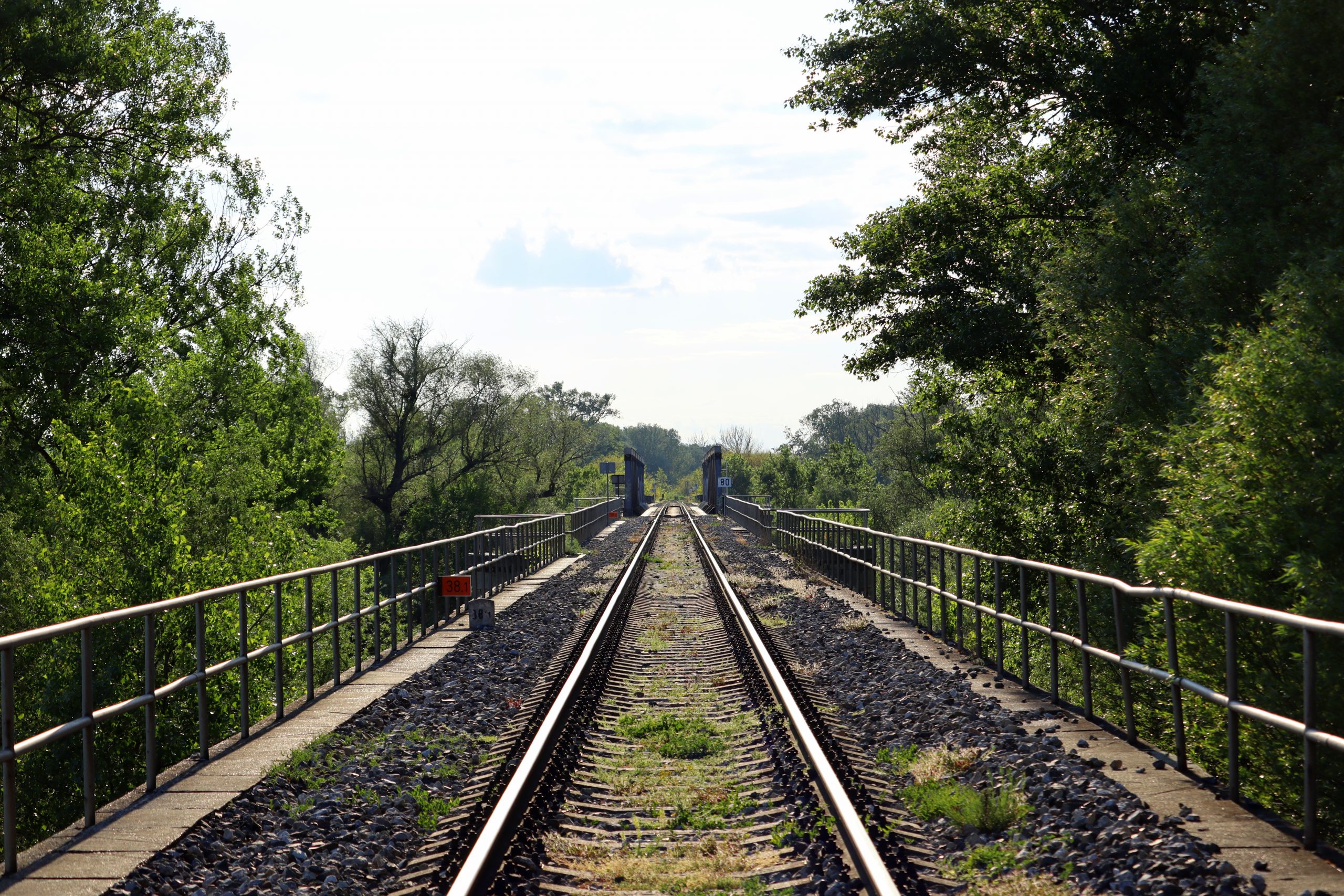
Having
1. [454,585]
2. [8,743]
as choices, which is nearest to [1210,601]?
[8,743]

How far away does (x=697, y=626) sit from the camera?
13844 millimetres

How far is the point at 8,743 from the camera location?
4820mm

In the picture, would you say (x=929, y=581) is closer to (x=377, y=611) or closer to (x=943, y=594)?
(x=943, y=594)

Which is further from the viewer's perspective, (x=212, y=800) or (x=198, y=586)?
(x=198, y=586)

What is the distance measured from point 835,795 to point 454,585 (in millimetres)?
9042

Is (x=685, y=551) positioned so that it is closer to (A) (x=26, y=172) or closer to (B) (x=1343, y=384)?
(A) (x=26, y=172)

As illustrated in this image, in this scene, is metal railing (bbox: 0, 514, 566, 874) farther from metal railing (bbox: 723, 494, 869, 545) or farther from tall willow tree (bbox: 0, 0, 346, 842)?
metal railing (bbox: 723, 494, 869, 545)

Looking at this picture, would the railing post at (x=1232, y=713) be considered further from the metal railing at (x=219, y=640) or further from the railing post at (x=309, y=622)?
the railing post at (x=309, y=622)

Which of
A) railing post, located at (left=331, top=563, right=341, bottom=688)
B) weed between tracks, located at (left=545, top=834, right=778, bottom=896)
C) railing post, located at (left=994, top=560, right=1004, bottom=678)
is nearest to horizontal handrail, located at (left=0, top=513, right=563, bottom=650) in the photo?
railing post, located at (left=331, top=563, right=341, bottom=688)

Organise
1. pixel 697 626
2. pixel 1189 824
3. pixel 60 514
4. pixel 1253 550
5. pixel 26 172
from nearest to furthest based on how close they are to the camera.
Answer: pixel 1189 824
pixel 1253 550
pixel 697 626
pixel 60 514
pixel 26 172

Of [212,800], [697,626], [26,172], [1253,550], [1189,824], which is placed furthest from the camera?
[26,172]

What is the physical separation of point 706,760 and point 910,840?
2021 millimetres

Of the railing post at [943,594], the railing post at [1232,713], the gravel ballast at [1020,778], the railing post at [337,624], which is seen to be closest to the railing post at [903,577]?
the railing post at [943,594]

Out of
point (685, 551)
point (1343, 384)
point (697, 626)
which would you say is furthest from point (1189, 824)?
point (685, 551)
